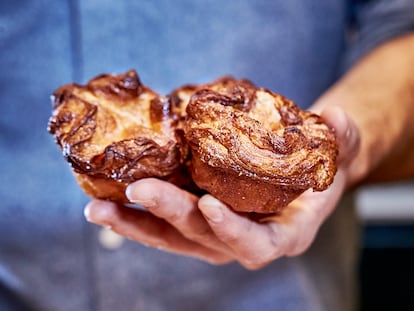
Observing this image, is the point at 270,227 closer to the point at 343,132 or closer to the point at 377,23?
the point at 343,132

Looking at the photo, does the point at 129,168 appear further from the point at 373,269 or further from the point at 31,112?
the point at 373,269

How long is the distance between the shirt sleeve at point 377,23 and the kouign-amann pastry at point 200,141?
870 millimetres

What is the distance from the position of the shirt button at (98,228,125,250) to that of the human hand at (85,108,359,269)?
0.39 metres

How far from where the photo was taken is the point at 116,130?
41.9 inches

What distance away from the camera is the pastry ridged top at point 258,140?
0.93 metres

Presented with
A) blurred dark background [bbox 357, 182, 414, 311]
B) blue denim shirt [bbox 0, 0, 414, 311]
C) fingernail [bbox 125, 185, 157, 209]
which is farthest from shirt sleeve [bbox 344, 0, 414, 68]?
blurred dark background [bbox 357, 182, 414, 311]

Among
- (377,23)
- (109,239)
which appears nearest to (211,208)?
(109,239)

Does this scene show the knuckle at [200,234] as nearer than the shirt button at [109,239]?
Yes

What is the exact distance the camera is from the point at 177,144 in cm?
104

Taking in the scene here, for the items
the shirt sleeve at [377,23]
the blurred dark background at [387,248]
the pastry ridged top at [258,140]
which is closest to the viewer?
the pastry ridged top at [258,140]

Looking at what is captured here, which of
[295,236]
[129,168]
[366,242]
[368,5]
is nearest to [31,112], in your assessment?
[129,168]

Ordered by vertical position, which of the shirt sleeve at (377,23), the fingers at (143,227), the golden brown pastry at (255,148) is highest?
the shirt sleeve at (377,23)

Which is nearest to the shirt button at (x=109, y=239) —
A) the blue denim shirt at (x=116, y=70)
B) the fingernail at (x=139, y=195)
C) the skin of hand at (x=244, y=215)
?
the blue denim shirt at (x=116, y=70)

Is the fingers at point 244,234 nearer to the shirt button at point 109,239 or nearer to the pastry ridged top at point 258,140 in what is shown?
the pastry ridged top at point 258,140
